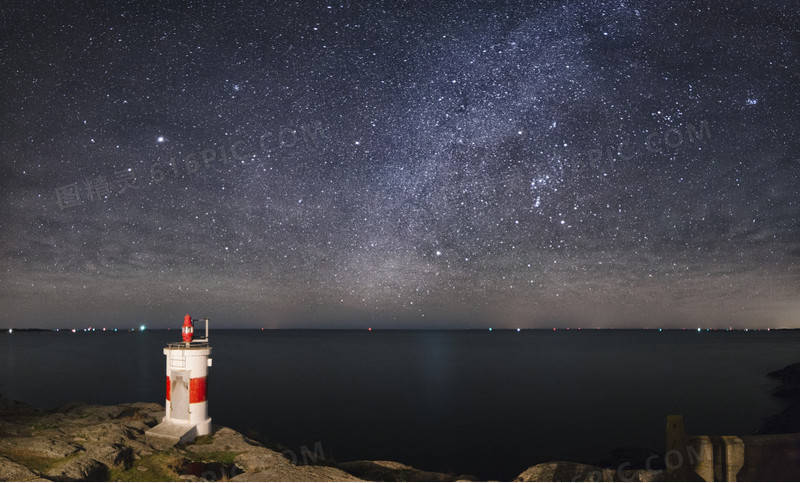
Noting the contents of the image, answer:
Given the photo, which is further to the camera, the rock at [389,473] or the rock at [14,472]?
the rock at [389,473]

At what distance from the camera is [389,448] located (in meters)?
23.1

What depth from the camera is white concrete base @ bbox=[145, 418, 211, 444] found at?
437 inches

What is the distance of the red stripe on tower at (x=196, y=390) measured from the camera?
11.9 meters

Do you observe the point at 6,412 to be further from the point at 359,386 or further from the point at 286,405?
the point at 359,386

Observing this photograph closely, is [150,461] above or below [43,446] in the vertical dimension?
below

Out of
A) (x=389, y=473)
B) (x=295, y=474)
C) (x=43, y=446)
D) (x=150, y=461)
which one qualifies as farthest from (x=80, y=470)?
(x=389, y=473)

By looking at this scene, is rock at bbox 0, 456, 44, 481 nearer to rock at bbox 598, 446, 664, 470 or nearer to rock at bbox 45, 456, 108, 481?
rock at bbox 45, 456, 108, 481

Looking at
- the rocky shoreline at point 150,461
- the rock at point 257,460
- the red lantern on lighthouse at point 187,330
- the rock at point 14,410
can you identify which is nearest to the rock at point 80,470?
the rocky shoreline at point 150,461

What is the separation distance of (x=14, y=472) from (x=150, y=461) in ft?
7.51

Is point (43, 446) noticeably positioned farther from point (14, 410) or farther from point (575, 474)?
point (575, 474)

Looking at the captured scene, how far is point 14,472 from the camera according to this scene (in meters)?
7.87

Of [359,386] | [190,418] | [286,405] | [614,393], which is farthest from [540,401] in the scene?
[190,418]

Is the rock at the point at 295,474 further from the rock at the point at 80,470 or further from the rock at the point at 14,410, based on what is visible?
the rock at the point at 14,410

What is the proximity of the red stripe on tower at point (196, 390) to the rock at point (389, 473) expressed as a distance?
13.2 ft
